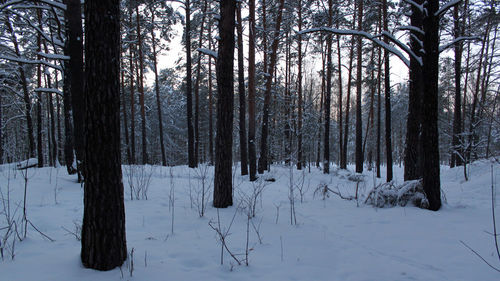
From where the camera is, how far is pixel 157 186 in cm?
703

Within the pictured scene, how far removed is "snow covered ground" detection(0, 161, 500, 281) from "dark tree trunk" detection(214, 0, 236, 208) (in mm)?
382

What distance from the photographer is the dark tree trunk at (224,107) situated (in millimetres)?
4859

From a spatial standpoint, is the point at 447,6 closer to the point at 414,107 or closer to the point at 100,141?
the point at 414,107

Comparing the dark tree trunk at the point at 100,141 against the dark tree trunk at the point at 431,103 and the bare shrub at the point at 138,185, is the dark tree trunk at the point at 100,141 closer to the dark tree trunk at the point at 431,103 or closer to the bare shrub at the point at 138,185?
the bare shrub at the point at 138,185

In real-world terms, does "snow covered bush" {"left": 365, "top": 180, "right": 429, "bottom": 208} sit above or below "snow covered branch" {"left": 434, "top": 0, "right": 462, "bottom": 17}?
below

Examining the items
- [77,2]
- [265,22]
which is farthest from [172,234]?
[265,22]

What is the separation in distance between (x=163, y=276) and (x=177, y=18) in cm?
1471

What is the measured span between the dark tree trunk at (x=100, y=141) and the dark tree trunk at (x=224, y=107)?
8.73 feet

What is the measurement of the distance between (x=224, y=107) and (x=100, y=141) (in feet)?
9.53

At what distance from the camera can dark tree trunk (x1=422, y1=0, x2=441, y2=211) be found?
4.38m

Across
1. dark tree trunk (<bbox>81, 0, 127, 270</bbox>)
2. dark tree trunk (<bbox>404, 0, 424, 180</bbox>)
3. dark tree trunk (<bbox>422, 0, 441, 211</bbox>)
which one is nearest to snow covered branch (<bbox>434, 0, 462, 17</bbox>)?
dark tree trunk (<bbox>422, 0, 441, 211</bbox>)

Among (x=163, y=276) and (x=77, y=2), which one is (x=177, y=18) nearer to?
(x=77, y=2)

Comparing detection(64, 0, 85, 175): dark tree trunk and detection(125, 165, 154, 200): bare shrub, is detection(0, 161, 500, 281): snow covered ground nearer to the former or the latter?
detection(125, 165, 154, 200): bare shrub

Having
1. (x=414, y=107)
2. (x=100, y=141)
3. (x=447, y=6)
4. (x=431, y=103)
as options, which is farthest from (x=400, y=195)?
(x=100, y=141)
